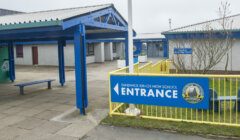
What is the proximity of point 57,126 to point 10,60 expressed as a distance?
11.1 metres

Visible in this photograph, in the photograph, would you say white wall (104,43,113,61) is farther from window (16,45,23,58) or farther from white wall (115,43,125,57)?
window (16,45,23,58)

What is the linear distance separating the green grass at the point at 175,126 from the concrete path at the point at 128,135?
19cm

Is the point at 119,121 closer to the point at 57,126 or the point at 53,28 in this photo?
the point at 57,126

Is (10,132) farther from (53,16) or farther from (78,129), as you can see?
(53,16)

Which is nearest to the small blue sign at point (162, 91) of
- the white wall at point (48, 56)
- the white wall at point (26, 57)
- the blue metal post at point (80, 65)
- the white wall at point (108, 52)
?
the blue metal post at point (80, 65)

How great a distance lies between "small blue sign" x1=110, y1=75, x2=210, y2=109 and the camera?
21.2 ft

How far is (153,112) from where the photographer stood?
785 cm

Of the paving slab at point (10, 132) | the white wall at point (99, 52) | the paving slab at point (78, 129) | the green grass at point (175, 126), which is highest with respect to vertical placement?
the white wall at point (99, 52)

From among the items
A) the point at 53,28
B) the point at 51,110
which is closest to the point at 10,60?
the point at 51,110

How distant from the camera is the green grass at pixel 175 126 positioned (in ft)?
19.9

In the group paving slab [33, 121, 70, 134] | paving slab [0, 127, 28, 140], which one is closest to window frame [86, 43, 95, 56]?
paving slab [33, 121, 70, 134]

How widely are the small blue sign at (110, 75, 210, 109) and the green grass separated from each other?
483 millimetres

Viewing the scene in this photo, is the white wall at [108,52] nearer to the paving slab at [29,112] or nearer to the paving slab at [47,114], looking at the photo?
the paving slab at [29,112]

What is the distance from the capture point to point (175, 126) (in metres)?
6.53
